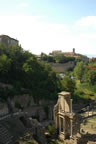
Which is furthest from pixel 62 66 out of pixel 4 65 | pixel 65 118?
pixel 65 118

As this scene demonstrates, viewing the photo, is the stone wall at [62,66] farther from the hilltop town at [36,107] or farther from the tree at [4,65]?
the tree at [4,65]

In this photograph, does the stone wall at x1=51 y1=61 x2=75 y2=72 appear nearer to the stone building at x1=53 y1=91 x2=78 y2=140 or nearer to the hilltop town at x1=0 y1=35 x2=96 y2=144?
the hilltop town at x1=0 y1=35 x2=96 y2=144

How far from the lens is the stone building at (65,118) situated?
598 inches

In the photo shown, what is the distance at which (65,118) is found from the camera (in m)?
16.0

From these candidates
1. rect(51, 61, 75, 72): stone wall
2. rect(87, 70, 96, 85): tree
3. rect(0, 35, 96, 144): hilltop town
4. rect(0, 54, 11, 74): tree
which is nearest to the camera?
rect(0, 35, 96, 144): hilltop town

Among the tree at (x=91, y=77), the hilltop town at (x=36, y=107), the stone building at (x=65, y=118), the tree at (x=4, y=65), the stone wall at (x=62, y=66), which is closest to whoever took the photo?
the stone building at (x=65, y=118)

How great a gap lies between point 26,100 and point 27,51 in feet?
37.3

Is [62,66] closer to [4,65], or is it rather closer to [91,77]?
[91,77]

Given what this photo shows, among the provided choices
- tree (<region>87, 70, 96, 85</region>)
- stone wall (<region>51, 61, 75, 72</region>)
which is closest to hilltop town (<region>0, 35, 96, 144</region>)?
tree (<region>87, 70, 96, 85</region>)

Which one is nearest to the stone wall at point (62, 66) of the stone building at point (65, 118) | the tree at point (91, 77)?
the tree at point (91, 77)

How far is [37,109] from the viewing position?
2539 centimetres

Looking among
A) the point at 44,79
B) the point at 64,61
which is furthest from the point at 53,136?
the point at 64,61

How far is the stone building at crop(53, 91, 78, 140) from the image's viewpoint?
15188 mm

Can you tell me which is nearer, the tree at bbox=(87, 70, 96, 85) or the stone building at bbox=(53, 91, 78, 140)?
the stone building at bbox=(53, 91, 78, 140)
